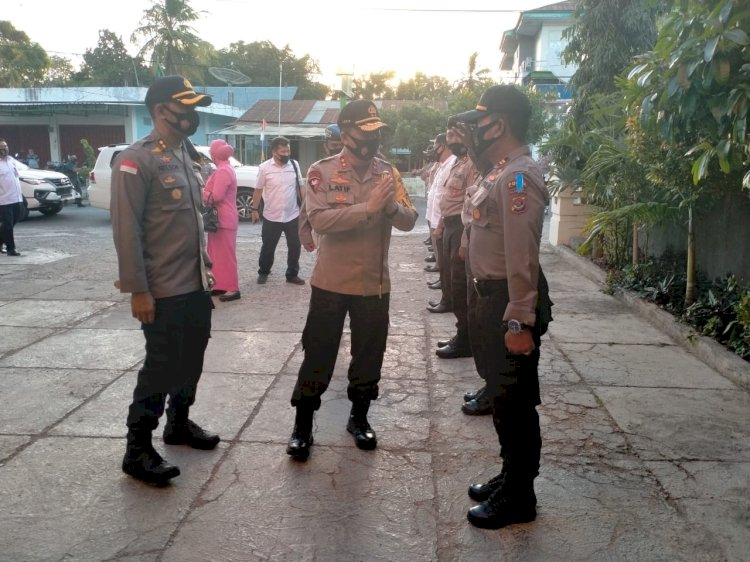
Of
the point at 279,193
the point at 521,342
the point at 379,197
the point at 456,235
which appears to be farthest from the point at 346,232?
the point at 279,193

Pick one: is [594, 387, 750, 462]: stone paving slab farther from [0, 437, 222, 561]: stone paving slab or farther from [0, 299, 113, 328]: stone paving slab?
[0, 299, 113, 328]: stone paving slab

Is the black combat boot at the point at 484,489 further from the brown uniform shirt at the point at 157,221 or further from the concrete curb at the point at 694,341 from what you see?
the concrete curb at the point at 694,341

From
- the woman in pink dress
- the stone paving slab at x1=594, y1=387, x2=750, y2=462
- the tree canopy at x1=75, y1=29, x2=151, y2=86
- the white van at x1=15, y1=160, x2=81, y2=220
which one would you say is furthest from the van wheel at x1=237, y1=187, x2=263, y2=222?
the tree canopy at x1=75, y1=29, x2=151, y2=86

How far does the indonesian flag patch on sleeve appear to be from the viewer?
3062 mm

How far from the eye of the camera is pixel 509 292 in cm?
274

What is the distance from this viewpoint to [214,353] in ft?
17.8

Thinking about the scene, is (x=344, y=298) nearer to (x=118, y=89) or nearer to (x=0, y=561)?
(x=0, y=561)

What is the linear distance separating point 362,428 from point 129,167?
186 cm

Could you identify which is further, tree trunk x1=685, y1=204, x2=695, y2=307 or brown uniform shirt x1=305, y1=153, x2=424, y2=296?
tree trunk x1=685, y1=204, x2=695, y2=307

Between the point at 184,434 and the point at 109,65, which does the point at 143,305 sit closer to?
the point at 184,434

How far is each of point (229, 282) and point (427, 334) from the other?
8.25 feet

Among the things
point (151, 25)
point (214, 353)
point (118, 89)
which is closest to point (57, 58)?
point (151, 25)

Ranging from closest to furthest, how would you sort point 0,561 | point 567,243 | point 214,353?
point 0,561
point 214,353
point 567,243

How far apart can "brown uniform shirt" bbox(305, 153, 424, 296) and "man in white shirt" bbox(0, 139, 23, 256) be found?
312 inches
